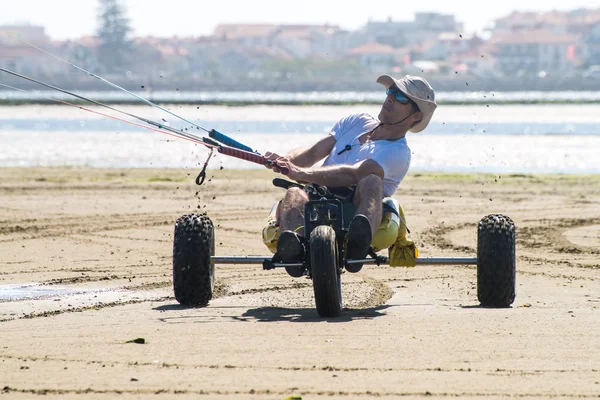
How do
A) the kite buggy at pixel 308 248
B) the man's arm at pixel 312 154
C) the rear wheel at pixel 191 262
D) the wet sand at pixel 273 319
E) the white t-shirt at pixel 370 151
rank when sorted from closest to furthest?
1. the wet sand at pixel 273 319
2. the kite buggy at pixel 308 248
3. the white t-shirt at pixel 370 151
4. the rear wheel at pixel 191 262
5. the man's arm at pixel 312 154

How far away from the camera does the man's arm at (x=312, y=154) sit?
380 inches

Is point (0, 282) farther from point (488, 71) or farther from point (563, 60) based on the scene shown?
point (563, 60)

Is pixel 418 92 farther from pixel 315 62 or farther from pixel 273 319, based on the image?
pixel 315 62

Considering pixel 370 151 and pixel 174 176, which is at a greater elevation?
pixel 370 151

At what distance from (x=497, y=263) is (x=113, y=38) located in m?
167

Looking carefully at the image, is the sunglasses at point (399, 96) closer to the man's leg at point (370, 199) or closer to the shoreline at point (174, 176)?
the man's leg at point (370, 199)

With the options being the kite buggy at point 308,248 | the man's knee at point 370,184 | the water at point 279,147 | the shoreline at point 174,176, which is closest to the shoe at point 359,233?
the kite buggy at point 308,248

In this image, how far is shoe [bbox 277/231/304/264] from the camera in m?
8.52

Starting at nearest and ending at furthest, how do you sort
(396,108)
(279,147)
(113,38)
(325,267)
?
1. (325,267)
2. (396,108)
3. (279,147)
4. (113,38)

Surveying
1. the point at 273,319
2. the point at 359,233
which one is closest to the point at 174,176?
the point at 273,319

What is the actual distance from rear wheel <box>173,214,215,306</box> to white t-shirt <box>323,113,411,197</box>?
1.10 metres

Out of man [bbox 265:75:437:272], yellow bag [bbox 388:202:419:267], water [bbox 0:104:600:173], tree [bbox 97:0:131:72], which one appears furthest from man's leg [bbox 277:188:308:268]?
tree [bbox 97:0:131:72]

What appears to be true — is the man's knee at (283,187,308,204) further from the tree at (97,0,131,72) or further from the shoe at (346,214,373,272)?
the tree at (97,0,131,72)

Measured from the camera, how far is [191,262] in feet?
30.3
